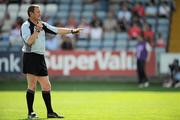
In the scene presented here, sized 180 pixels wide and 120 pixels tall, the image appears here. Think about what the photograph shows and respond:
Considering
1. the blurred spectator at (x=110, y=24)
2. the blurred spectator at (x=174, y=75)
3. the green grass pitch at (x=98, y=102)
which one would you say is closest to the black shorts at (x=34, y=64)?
the green grass pitch at (x=98, y=102)

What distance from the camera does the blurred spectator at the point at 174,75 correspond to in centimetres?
2652

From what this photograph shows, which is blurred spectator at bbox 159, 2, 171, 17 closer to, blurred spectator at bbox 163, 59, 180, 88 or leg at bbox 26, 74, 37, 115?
blurred spectator at bbox 163, 59, 180, 88

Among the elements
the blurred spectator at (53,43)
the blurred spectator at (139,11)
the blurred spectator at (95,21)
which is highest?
the blurred spectator at (139,11)

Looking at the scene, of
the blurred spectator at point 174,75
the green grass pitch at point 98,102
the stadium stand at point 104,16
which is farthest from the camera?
the stadium stand at point 104,16

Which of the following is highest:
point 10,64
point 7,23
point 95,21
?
point 95,21

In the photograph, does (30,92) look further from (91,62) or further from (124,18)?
(124,18)

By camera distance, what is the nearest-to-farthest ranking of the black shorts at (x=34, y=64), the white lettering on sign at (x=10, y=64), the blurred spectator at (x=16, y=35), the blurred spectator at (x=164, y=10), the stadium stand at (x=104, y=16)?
1. the black shorts at (x=34, y=64)
2. the white lettering on sign at (x=10, y=64)
3. the blurred spectator at (x=16, y=35)
4. the stadium stand at (x=104, y=16)
5. the blurred spectator at (x=164, y=10)

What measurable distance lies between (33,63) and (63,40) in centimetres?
1586

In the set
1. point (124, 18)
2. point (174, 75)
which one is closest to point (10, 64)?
point (124, 18)

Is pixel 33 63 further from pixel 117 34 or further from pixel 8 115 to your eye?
pixel 117 34

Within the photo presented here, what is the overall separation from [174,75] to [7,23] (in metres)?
9.04

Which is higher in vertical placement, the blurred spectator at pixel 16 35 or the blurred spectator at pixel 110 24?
the blurred spectator at pixel 110 24

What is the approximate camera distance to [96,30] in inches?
1211

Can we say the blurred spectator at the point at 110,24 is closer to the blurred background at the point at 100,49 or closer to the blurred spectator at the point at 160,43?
the blurred background at the point at 100,49
